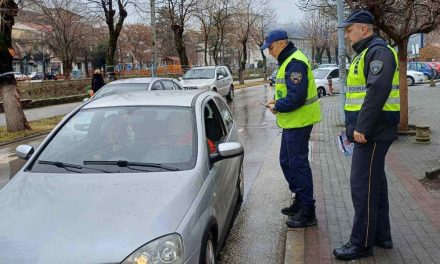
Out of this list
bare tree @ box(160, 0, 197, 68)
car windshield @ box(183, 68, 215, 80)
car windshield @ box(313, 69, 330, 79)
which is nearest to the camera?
car windshield @ box(183, 68, 215, 80)

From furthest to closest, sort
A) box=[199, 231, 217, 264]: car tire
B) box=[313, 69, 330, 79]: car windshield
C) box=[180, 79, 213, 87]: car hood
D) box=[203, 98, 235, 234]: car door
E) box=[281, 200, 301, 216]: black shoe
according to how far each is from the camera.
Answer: box=[313, 69, 330, 79]: car windshield < box=[180, 79, 213, 87]: car hood < box=[281, 200, 301, 216]: black shoe < box=[203, 98, 235, 234]: car door < box=[199, 231, 217, 264]: car tire

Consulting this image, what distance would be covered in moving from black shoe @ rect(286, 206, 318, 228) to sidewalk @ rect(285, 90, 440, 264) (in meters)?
0.08

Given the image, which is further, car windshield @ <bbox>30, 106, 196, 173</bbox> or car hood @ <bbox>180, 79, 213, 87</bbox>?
car hood @ <bbox>180, 79, 213, 87</bbox>

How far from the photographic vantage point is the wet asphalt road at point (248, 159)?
15.5 ft

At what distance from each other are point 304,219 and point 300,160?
2.08ft

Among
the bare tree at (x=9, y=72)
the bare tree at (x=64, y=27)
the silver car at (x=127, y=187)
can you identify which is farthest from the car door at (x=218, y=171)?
the bare tree at (x=64, y=27)

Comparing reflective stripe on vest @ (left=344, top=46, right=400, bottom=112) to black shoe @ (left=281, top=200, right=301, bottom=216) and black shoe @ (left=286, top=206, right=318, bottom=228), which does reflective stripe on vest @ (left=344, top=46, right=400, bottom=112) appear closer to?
black shoe @ (left=286, top=206, right=318, bottom=228)

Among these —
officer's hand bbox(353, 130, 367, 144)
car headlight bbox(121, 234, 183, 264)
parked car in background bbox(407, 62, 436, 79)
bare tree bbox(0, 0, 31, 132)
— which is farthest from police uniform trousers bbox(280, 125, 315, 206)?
parked car in background bbox(407, 62, 436, 79)

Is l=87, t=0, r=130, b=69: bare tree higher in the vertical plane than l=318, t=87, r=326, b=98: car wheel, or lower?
higher

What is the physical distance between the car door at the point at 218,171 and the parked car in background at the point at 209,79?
49.8ft

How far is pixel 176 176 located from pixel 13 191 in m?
1.20

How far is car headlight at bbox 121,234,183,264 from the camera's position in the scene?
2.77 meters

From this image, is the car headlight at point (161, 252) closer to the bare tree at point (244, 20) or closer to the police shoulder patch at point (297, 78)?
the police shoulder patch at point (297, 78)

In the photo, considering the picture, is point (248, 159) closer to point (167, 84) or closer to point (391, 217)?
point (391, 217)
